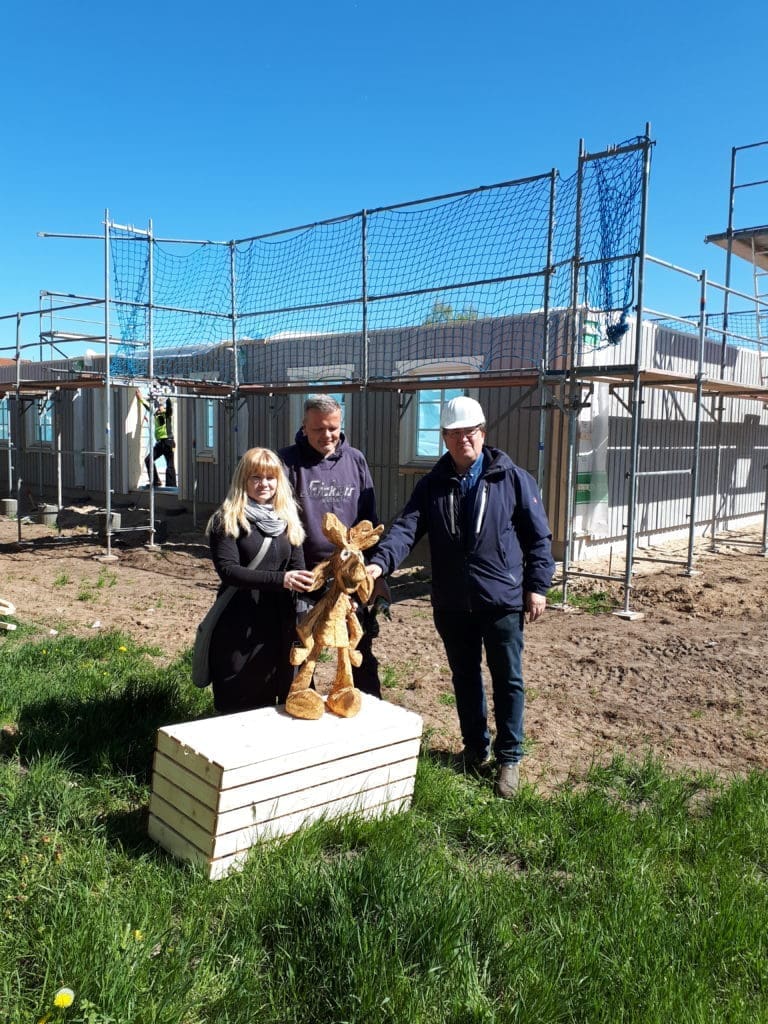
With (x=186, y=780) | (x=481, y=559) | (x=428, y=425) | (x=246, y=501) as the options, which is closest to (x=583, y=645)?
(x=481, y=559)

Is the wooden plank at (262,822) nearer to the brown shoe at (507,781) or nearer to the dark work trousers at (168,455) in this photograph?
the brown shoe at (507,781)

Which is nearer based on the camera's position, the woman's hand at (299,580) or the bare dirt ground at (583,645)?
the woman's hand at (299,580)

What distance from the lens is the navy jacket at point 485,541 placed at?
12.0 feet

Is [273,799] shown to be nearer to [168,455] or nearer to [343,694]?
[343,694]

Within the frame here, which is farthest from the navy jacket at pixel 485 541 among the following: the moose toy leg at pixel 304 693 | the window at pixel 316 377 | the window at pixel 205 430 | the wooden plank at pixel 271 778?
the window at pixel 205 430

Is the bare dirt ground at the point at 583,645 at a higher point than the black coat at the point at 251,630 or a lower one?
lower

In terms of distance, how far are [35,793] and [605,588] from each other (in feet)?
22.6

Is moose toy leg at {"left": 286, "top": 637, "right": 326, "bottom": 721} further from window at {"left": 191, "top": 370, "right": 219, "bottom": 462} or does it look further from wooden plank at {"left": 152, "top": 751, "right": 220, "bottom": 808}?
window at {"left": 191, "top": 370, "right": 219, "bottom": 462}

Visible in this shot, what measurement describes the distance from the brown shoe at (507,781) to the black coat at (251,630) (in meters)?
1.09

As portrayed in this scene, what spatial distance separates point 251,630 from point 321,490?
0.77 metres

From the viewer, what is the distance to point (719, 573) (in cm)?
1003

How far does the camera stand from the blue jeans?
3717 mm

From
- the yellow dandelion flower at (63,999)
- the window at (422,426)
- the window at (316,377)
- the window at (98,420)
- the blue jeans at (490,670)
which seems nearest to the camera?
the yellow dandelion flower at (63,999)

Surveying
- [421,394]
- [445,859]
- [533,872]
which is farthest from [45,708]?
[421,394]
